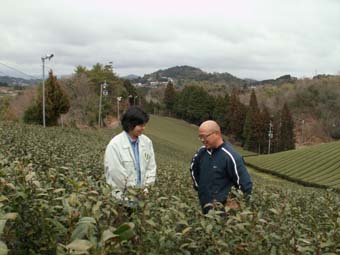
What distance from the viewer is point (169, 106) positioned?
11094cm

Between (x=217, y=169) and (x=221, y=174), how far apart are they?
0.23ft

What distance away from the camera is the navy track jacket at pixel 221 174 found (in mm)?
4625

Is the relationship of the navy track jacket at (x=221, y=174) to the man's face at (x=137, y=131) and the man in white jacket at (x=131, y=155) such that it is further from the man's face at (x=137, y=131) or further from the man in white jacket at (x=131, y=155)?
the man's face at (x=137, y=131)

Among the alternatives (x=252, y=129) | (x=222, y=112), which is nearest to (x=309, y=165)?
(x=252, y=129)

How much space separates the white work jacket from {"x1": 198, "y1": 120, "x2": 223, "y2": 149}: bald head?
0.60m

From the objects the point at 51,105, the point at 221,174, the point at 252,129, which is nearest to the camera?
the point at 221,174

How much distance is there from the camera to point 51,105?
45562mm

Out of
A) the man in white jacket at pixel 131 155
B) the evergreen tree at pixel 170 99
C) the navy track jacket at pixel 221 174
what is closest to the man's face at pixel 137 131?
the man in white jacket at pixel 131 155

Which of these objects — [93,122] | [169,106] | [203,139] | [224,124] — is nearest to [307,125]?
[224,124]

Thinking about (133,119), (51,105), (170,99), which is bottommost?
(170,99)

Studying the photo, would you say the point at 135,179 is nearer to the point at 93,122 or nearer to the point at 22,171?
the point at 22,171

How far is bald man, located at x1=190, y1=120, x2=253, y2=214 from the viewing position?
15.2ft

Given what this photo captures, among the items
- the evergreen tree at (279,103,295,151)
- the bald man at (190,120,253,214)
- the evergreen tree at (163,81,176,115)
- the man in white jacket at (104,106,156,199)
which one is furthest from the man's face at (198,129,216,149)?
the evergreen tree at (163,81,176,115)

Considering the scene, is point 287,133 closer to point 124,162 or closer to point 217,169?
point 217,169
